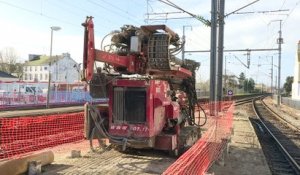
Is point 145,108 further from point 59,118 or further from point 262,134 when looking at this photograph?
point 262,134

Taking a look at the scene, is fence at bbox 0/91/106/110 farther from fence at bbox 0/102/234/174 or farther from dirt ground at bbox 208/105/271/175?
dirt ground at bbox 208/105/271/175

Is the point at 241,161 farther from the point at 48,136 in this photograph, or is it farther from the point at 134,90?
the point at 48,136

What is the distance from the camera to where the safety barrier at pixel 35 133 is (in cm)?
1252

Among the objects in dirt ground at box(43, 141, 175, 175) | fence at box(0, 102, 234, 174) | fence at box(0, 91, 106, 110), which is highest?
fence at box(0, 91, 106, 110)

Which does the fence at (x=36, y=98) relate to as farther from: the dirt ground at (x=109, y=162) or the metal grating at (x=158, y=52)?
the metal grating at (x=158, y=52)

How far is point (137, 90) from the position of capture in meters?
11.4

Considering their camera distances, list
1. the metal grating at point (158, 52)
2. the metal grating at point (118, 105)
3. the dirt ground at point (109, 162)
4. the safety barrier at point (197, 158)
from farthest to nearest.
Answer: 1. the metal grating at point (118, 105)
2. the metal grating at point (158, 52)
3. the dirt ground at point (109, 162)
4. the safety barrier at point (197, 158)

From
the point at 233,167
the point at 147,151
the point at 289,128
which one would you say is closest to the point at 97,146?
the point at 147,151

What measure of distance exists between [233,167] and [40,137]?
237 inches

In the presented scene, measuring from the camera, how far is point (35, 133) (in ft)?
47.3

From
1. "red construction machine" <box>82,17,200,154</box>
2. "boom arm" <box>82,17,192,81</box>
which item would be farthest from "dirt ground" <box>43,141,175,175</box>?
"boom arm" <box>82,17,192,81</box>

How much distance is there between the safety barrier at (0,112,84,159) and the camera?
41.1 ft

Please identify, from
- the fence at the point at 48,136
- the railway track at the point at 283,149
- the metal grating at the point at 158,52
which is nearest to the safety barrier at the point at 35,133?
the fence at the point at 48,136

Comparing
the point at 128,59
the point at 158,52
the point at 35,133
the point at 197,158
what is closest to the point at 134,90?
the point at 128,59
